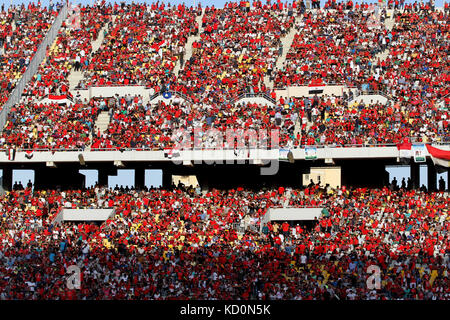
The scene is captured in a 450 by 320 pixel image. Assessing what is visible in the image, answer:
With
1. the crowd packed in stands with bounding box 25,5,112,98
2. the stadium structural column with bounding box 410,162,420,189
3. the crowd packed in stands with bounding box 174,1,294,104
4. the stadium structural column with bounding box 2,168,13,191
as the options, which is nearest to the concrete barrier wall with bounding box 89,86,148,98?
the crowd packed in stands with bounding box 25,5,112,98

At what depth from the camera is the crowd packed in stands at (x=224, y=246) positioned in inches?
1203

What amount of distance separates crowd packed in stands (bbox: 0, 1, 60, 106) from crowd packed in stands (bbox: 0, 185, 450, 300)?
7.81m

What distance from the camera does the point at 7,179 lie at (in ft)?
136

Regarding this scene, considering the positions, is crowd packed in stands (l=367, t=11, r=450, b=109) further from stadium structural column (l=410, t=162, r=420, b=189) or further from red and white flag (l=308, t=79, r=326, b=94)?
stadium structural column (l=410, t=162, r=420, b=189)

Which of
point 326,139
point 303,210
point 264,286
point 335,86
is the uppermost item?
point 335,86

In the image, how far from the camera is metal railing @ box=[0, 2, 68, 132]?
42.6 metres

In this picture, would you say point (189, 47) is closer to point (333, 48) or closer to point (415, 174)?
point (333, 48)

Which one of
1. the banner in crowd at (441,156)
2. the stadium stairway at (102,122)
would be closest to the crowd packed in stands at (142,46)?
the stadium stairway at (102,122)

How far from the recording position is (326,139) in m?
38.2

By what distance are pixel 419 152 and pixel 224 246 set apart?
9.12m

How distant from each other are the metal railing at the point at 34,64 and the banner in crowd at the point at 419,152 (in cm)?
1865
